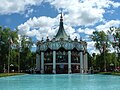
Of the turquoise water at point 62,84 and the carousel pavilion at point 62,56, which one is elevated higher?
the carousel pavilion at point 62,56

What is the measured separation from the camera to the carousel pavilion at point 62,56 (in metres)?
86.8

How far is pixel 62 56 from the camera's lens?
87188 millimetres

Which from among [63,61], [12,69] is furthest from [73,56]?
[12,69]

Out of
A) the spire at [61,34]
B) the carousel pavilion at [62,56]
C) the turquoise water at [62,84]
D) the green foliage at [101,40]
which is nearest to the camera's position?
the turquoise water at [62,84]

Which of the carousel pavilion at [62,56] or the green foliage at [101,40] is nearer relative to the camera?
the green foliage at [101,40]

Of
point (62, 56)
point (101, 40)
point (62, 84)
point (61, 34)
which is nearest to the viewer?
point (62, 84)

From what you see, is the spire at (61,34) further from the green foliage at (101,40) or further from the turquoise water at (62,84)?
the turquoise water at (62,84)

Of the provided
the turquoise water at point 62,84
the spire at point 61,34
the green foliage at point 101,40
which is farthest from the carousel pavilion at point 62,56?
the turquoise water at point 62,84

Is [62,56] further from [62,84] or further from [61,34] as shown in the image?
[62,84]

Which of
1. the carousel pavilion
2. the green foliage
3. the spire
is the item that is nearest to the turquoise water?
the green foliage

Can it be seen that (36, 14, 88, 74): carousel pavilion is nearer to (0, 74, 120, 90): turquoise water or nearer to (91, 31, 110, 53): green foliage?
(91, 31, 110, 53): green foliage

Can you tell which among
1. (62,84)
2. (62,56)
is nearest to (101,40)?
(62,56)

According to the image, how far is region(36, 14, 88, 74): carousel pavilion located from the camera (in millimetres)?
86812

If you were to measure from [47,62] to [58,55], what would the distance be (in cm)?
381
